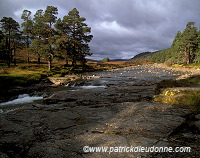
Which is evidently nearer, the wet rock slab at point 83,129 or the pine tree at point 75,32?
the wet rock slab at point 83,129

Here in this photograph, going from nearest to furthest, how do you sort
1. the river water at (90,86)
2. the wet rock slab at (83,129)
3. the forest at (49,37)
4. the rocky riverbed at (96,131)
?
the rocky riverbed at (96,131) < the wet rock slab at (83,129) < the river water at (90,86) < the forest at (49,37)

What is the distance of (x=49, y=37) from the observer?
4441 cm

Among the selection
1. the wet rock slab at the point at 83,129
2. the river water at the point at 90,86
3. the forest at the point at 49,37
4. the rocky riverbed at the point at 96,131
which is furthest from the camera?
the forest at the point at 49,37

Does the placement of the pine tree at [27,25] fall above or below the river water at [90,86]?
above

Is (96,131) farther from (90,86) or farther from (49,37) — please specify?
(49,37)

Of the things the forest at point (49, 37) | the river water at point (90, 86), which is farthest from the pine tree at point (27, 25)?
the river water at point (90, 86)

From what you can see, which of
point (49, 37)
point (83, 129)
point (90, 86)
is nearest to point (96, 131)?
point (83, 129)

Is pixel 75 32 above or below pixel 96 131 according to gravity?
above

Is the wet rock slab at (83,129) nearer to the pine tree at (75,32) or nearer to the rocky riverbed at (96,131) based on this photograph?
the rocky riverbed at (96,131)

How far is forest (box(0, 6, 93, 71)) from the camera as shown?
43750mm

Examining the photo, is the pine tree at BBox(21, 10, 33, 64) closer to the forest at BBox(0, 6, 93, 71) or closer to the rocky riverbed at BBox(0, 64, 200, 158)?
the forest at BBox(0, 6, 93, 71)

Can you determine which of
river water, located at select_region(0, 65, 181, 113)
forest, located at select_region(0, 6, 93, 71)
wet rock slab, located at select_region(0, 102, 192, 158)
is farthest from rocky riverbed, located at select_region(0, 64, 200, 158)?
forest, located at select_region(0, 6, 93, 71)

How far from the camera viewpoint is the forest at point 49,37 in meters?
43.8

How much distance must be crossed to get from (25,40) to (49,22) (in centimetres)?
1897
